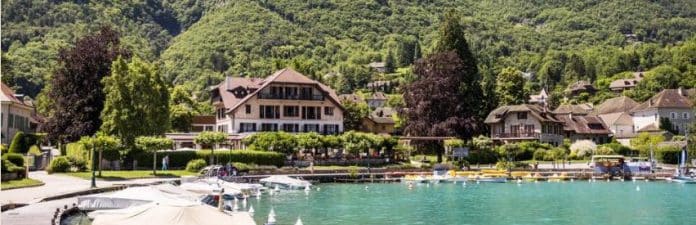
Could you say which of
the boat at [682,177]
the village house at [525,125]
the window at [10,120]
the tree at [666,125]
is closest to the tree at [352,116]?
the village house at [525,125]

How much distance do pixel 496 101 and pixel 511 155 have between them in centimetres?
2654

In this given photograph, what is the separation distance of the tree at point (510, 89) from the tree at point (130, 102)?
6867 centimetres

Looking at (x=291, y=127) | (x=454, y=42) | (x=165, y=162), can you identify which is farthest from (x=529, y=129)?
(x=165, y=162)

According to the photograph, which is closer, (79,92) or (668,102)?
(79,92)

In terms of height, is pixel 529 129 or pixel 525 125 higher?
pixel 525 125

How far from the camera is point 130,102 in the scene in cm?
6900

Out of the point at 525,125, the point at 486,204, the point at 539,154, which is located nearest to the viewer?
the point at 486,204

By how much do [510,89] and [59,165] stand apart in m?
81.5

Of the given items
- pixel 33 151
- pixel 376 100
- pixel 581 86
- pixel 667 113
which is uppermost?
pixel 581 86

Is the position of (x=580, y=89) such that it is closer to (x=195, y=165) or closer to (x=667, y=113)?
(x=667, y=113)

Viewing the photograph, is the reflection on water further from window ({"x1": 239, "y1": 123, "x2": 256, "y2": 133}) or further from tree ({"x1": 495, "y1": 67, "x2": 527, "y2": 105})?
tree ({"x1": 495, "y1": 67, "x2": 527, "y2": 105})

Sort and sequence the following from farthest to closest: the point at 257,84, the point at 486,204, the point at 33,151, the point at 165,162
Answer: the point at 257,84 < the point at 165,162 < the point at 33,151 < the point at 486,204

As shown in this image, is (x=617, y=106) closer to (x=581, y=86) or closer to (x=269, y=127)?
(x=581, y=86)

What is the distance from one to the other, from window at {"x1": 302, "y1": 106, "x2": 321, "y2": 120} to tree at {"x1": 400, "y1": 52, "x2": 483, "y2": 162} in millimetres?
12027
